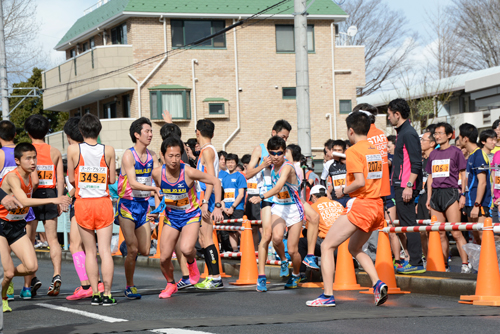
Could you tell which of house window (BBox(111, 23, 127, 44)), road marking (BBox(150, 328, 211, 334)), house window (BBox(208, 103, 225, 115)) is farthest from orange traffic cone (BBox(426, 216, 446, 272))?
house window (BBox(111, 23, 127, 44))

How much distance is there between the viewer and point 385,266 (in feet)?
31.7

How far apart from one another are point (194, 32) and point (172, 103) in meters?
3.69

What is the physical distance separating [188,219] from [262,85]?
27198 millimetres

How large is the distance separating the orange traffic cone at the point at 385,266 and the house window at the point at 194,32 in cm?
2642

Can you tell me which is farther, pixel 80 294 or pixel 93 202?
pixel 80 294

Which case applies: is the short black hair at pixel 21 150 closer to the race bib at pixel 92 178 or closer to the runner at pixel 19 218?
the runner at pixel 19 218

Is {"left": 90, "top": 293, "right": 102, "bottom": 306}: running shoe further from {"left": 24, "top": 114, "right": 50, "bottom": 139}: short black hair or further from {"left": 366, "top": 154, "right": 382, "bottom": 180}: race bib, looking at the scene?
{"left": 366, "top": 154, "right": 382, "bottom": 180}: race bib

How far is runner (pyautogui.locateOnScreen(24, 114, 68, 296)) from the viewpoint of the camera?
9930mm

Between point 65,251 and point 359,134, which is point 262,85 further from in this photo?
point 359,134

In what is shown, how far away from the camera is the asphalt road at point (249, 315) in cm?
669

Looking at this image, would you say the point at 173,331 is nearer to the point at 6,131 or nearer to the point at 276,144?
the point at 276,144

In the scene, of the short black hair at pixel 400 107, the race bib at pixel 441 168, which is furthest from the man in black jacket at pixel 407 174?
the race bib at pixel 441 168

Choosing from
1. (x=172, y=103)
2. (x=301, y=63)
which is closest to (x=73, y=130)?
(x=301, y=63)

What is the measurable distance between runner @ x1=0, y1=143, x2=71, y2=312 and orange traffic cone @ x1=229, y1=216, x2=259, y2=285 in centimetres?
397
